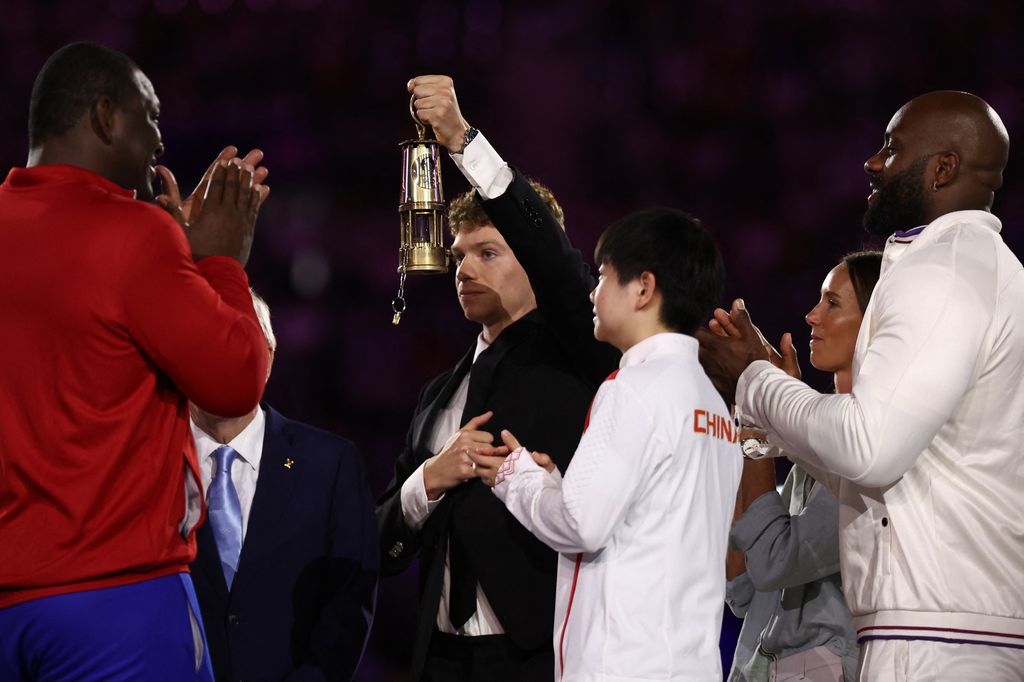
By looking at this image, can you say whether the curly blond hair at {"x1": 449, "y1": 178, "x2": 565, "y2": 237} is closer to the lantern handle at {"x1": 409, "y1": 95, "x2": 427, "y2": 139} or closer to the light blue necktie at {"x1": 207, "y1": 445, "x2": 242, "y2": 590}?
the lantern handle at {"x1": 409, "y1": 95, "x2": 427, "y2": 139}

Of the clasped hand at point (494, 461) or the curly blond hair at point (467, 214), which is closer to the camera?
the clasped hand at point (494, 461)

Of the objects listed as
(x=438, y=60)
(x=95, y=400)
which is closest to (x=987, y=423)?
(x=95, y=400)

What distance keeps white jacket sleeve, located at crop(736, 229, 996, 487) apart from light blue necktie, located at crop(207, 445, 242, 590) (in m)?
1.12

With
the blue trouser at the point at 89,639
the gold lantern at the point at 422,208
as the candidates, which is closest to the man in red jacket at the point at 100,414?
the blue trouser at the point at 89,639

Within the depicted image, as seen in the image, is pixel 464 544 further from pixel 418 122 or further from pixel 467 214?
pixel 418 122

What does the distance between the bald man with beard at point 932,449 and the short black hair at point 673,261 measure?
0.75 feet

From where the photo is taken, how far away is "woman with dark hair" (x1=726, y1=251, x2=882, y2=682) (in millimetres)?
2594

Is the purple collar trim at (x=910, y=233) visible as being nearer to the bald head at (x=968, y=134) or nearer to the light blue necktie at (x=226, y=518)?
the bald head at (x=968, y=134)

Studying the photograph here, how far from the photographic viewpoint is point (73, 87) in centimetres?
184

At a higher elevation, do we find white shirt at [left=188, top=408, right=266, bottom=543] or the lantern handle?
the lantern handle

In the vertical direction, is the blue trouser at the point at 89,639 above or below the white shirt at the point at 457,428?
below

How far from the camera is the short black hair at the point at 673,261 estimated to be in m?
2.10

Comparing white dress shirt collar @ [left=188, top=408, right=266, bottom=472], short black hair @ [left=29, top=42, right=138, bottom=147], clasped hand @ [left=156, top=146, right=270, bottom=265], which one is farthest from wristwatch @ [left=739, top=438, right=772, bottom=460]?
short black hair @ [left=29, top=42, right=138, bottom=147]

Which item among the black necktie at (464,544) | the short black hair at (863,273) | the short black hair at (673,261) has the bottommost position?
the black necktie at (464,544)
